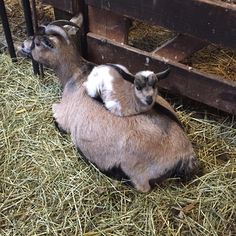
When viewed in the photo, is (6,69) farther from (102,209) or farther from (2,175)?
(102,209)

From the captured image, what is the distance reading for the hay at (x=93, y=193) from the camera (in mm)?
2207

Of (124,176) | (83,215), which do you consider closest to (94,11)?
Result: (124,176)

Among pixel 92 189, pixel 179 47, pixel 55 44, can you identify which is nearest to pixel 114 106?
pixel 92 189

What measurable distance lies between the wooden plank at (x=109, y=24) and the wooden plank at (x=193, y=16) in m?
0.18

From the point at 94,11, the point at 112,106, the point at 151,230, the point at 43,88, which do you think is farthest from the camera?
the point at 43,88

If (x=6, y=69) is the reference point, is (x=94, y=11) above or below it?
above

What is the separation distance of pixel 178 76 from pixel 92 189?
0.87m

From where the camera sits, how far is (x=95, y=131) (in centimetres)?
238

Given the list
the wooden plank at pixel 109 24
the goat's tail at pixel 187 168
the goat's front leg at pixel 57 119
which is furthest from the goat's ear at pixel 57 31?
the goat's tail at pixel 187 168

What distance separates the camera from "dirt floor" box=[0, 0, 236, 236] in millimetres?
2209

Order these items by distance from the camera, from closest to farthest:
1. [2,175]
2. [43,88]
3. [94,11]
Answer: [2,175]
[94,11]
[43,88]

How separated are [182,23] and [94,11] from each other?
2.22 ft

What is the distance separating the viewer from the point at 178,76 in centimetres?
265

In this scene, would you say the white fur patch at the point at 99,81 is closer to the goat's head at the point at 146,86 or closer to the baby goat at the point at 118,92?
the baby goat at the point at 118,92
